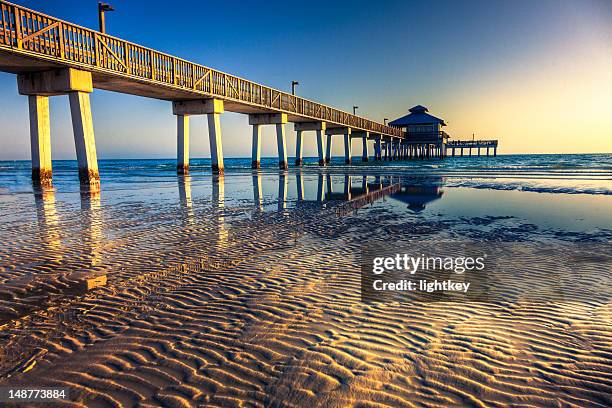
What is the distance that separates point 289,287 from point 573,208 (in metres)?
9.29

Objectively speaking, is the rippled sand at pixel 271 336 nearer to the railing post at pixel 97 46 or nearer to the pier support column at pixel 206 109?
the railing post at pixel 97 46

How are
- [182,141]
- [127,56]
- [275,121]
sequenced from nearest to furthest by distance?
[127,56], [182,141], [275,121]

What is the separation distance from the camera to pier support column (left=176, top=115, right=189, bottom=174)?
27.8 metres

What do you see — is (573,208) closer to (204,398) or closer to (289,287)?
(289,287)

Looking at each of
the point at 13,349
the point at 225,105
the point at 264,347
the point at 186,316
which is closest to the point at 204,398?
the point at 264,347

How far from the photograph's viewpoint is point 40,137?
17.7 meters

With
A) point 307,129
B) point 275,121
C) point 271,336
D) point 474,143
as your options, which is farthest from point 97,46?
point 474,143

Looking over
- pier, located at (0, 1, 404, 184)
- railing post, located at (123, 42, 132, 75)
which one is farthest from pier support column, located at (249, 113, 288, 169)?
railing post, located at (123, 42, 132, 75)

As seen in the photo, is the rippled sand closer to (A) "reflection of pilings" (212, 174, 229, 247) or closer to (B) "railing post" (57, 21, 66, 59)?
Result: (A) "reflection of pilings" (212, 174, 229, 247)

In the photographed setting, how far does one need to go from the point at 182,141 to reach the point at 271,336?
27.9m

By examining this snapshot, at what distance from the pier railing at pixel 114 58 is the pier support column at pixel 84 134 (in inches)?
62.8

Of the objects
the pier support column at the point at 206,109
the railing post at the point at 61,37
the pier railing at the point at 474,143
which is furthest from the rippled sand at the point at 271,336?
the pier railing at the point at 474,143

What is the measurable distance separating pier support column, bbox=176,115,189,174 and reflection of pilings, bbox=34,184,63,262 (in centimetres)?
1741

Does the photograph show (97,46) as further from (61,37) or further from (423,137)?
(423,137)
